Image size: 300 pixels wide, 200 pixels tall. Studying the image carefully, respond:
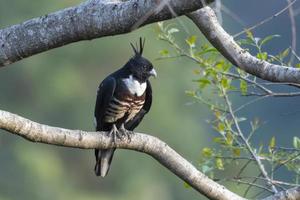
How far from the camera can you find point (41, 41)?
168 inches

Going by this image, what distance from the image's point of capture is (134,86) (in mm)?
6891

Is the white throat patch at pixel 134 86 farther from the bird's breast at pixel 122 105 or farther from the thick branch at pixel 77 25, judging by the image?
the thick branch at pixel 77 25

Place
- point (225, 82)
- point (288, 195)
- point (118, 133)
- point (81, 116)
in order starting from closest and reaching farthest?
point (288, 195) → point (225, 82) → point (118, 133) → point (81, 116)

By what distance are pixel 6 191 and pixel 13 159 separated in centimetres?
269

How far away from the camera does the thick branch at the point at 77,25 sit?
4.02 meters

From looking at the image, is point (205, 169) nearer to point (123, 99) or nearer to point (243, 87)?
point (243, 87)

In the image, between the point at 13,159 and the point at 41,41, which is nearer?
the point at 41,41

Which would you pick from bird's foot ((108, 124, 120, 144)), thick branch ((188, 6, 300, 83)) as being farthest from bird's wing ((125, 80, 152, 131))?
thick branch ((188, 6, 300, 83))

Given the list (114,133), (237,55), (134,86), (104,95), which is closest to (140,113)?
(134,86)

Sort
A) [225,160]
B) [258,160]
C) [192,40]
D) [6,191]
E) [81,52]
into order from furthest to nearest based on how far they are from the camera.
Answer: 1. [81,52]
2. [6,191]
3. [225,160]
4. [192,40]
5. [258,160]

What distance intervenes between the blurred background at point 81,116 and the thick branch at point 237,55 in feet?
65.6

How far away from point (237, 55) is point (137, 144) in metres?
0.86

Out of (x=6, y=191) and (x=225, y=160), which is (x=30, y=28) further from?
(x=6, y=191)

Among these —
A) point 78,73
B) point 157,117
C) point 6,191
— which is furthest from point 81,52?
point 6,191
